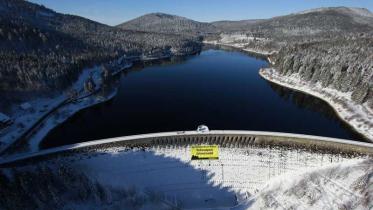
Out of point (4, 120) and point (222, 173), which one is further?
point (4, 120)

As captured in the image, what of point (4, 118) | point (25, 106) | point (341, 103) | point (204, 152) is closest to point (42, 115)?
point (25, 106)

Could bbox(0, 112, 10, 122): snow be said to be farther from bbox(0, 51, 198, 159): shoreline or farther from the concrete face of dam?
the concrete face of dam

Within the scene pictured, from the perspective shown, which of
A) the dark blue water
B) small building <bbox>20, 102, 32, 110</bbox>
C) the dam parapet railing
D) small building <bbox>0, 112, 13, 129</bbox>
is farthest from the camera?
small building <bbox>20, 102, 32, 110</bbox>

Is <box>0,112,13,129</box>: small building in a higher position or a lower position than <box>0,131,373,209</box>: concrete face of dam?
higher

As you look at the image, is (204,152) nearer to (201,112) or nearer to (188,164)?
(188,164)

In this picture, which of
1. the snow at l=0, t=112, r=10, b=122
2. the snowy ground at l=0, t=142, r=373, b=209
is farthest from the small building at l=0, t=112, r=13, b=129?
the snowy ground at l=0, t=142, r=373, b=209

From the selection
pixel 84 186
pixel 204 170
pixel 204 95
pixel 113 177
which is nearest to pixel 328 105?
pixel 204 95

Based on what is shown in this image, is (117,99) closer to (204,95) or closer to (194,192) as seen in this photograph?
(204,95)
